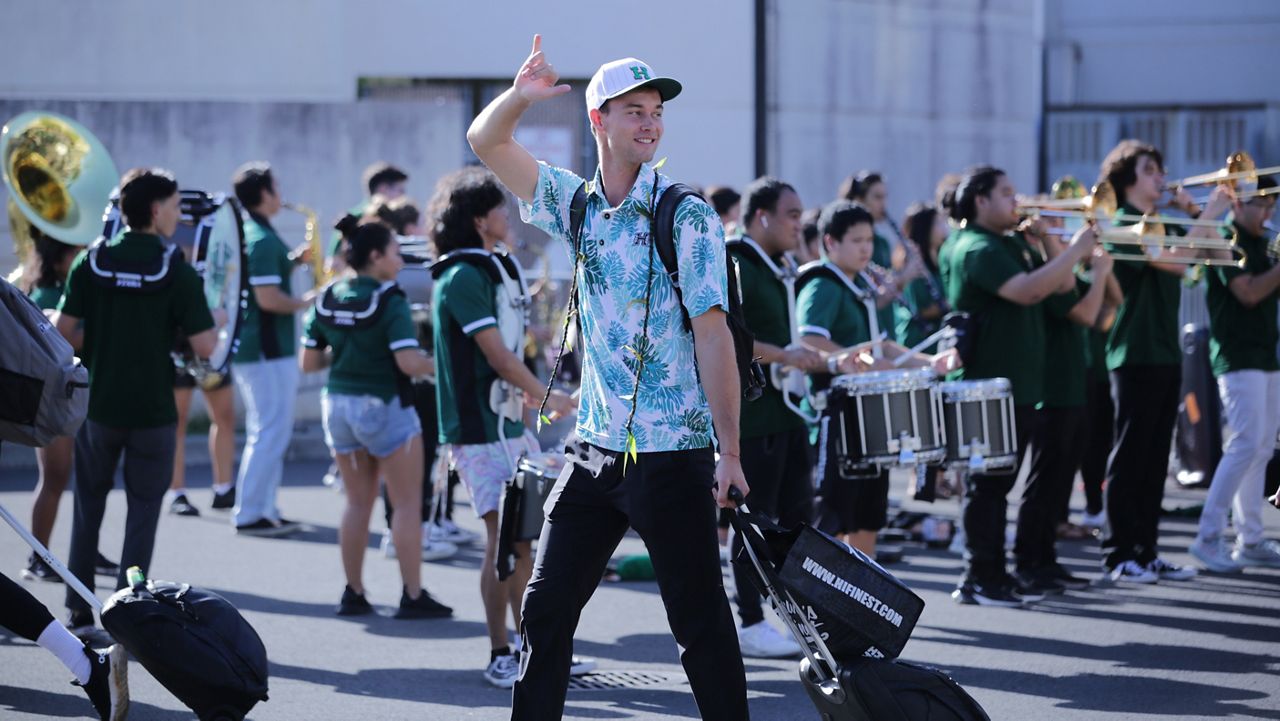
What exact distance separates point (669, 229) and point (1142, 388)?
188 inches

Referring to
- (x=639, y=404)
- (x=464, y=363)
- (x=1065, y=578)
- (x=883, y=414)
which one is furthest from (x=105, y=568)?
(x=639, y=404)

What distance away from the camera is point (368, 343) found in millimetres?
8109

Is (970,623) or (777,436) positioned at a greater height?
(777,436)

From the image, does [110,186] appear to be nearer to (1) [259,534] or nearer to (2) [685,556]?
(1) [259,534]

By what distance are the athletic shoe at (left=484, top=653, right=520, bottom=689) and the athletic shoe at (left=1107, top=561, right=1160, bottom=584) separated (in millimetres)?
3671

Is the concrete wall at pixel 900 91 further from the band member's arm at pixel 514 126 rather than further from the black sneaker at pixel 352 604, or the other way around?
the band member's arm at pixel 514 126

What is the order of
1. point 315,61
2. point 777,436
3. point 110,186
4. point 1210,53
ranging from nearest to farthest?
point 777,436 < point 110,186 < point 315,61 < point 1210,53

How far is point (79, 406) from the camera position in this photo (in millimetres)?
5840

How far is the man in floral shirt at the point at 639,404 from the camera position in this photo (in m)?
4.66

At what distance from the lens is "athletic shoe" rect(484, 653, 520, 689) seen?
6.67m

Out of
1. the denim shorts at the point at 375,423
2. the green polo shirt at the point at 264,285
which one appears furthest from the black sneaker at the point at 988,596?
the green polo shirt at the point at 264,285

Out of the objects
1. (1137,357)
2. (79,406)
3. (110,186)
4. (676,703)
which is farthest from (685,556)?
(110,186)

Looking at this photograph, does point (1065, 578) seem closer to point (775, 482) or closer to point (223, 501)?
point (775, 482)

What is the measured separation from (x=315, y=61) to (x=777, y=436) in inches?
407
